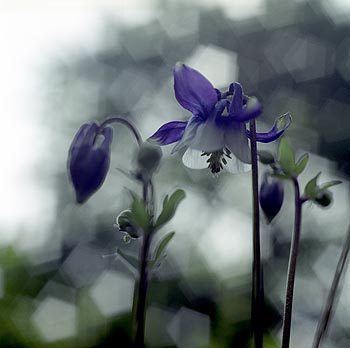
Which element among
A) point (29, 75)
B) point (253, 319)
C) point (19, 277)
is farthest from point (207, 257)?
point (253, 319)

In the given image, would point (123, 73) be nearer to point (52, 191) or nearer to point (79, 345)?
point (52, 191)

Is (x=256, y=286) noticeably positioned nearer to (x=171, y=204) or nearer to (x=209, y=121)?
(x=171, y=204)

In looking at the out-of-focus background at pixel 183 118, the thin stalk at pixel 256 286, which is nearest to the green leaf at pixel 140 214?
the thin stalk at pixel 256 286

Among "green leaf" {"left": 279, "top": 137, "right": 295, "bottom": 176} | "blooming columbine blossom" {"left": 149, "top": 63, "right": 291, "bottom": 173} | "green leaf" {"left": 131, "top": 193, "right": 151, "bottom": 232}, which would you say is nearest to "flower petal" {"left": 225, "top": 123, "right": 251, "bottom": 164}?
"blooming columbine blossom" {"left": 149, "top": 63, "right": 291, "bottom": 173}

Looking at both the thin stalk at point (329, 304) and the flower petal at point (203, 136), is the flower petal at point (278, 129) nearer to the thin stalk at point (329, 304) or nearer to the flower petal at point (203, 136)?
the flower petal at point (203, 136)

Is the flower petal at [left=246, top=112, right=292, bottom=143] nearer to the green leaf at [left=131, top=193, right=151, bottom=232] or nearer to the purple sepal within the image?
the purple sepal

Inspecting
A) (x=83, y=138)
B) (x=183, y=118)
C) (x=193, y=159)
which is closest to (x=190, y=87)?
(x=83, y=138)

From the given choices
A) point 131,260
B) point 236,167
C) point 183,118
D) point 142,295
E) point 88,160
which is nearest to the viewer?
point 142,295
